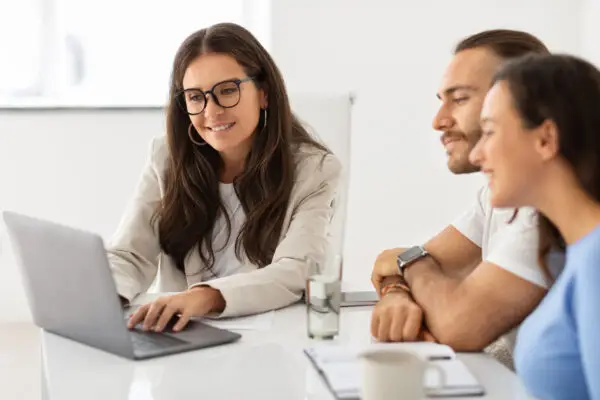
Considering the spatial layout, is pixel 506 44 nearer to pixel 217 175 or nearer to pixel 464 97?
pixel 464 97

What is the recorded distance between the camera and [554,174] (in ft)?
3.81

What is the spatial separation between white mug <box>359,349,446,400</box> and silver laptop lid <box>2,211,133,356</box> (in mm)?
475

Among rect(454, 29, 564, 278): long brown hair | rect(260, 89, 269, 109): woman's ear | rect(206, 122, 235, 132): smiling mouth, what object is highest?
rect(454, 29, 564, 278): long brown hair

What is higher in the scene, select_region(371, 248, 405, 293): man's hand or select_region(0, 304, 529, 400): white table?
select_region(371, 248, 405, 293): man's hand

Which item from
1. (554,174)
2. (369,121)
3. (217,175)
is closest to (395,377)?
(554,174)

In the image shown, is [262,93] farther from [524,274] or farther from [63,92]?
[63,92]

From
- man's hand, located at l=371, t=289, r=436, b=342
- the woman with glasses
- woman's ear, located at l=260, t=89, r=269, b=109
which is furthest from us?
woman's ear, located at l=260, t=89, r=269, b=109

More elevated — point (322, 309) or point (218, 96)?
point (218, 96)

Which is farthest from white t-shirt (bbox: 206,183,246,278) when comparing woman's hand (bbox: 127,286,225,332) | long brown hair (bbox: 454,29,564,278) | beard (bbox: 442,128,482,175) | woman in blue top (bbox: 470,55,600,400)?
woman in blue top (bbox: 470,55,600,400)

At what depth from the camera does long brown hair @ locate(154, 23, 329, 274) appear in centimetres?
210

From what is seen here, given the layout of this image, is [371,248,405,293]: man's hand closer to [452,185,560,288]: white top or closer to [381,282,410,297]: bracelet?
[381,282,410,297]: bracelet

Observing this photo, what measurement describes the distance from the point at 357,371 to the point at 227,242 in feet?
2.93

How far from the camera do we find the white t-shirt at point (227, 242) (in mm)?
2113

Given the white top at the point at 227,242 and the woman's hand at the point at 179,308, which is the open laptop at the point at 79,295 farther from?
the white top at the point at 227,242
